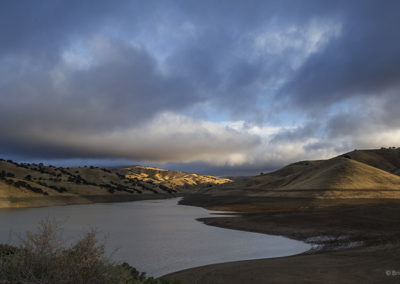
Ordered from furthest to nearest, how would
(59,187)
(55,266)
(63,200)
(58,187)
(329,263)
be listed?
(59,187)
(58,187)
(63,200)
(329,263)
(55,266)

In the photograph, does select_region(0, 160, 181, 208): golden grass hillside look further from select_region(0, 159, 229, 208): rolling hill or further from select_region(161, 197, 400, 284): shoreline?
select_region(161, 197, 400, 284): shoreline

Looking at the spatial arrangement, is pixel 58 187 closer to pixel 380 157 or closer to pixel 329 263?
pixel 329 263

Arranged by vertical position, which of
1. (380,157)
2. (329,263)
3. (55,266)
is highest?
(380,157)

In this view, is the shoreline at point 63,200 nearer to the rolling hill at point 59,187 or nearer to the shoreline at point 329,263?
the rolling hill at point 59,187

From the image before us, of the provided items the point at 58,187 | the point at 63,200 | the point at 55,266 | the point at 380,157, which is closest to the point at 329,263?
the point at 55,266

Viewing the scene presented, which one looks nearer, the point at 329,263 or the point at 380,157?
the point at 329,263

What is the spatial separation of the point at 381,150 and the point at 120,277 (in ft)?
694

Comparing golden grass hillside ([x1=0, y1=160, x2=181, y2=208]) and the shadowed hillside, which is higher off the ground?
the shadowed hillside

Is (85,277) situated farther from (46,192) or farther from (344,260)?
(46,192)

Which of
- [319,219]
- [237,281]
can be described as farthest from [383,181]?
[237,281]

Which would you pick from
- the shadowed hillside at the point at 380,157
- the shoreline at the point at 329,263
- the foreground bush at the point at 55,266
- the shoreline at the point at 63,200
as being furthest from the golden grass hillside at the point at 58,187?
the shadowed hillside at the point at 380,157

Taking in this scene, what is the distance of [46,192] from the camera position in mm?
108000

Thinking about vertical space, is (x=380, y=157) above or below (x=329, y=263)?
above

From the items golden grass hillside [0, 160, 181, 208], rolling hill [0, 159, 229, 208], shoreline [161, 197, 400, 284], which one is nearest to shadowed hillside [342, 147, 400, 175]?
rolling hill [0, 159, 229, 208]
